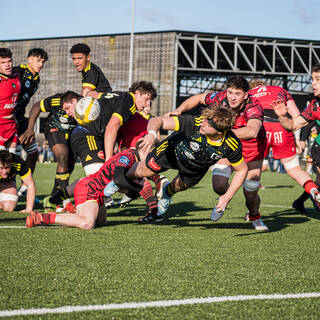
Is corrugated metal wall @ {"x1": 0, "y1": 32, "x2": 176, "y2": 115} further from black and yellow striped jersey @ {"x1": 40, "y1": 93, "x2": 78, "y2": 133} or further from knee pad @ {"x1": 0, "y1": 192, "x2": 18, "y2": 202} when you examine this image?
knee pad @ {"x1": 0, "y1": 192, "x2": 18, "y2": 202}

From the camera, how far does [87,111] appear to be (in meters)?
6.48

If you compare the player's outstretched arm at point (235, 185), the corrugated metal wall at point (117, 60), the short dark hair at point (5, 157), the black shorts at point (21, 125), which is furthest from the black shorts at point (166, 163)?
the corrugated metal wall at point (117, 60)

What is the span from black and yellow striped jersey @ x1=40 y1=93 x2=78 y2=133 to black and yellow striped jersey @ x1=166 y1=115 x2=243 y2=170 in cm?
291

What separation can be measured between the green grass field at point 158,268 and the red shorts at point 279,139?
1.26 metres

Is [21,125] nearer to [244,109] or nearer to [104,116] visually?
[104,116]

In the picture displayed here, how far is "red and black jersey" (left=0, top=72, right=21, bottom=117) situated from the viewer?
320 inches

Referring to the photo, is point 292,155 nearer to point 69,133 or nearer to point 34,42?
point 69,133

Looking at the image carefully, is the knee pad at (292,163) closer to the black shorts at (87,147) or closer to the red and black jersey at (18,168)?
the black shorts at (87,147)

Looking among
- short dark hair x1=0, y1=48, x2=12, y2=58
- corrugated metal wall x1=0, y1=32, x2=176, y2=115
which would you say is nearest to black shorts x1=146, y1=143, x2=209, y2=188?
short dark hair x1=0, y1=48, x2=12, y2=58

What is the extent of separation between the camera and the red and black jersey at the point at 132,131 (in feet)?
24.6

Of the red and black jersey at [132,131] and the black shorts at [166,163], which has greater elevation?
the red and black jersey at [132,131]

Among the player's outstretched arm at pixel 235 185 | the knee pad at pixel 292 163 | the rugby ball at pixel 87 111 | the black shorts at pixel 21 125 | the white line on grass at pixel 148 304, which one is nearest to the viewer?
the white line on grass at pixel 148 304

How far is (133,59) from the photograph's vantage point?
119 ft

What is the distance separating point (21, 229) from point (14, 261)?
A: 5.79ft
